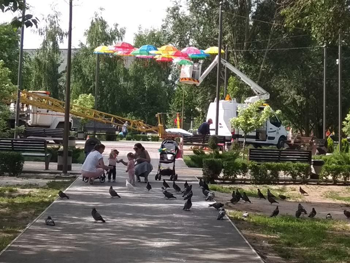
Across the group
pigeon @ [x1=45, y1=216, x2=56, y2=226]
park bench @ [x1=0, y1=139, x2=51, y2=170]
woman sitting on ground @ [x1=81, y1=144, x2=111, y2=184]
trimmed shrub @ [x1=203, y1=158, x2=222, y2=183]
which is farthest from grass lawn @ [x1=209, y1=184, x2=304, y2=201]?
pigeon @ [x1=45, y1=216, x2=56, y2=226]

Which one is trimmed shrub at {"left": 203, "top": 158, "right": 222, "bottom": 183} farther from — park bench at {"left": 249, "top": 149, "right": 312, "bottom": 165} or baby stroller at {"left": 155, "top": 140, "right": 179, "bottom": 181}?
park bench at {"left": 249, "top": 149, "right": 312, "bottom": 165}

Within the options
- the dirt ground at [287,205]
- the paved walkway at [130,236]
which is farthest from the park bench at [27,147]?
the paved walkway at [130,236]

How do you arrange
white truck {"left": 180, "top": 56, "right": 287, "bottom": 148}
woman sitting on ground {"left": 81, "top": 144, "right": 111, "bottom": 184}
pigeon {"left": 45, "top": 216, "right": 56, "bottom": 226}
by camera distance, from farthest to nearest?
white truck {"left": 180, "top": 56, "right": 287, "bottom": 148} < woman sitting on ground {"left": 81, "top": 144, "right": 111, "bottom": 184} < pigeon {"left": 45, "top": 216, "right": 56, "bottom": 226}

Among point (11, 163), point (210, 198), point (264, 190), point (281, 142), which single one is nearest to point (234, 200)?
point (210, 198)

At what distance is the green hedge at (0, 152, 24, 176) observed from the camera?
20.0 meters

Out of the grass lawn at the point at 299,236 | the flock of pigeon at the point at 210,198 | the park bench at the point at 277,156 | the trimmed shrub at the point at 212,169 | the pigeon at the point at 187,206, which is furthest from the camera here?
the park bench at the point at 277,156

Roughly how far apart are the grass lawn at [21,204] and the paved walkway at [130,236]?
239 millimetres

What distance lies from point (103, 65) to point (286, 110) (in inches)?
688

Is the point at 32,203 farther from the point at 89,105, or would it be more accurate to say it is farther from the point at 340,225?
the point at 89,105

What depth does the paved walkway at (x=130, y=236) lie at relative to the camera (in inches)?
358

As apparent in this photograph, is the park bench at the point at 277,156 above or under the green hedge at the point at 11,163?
above

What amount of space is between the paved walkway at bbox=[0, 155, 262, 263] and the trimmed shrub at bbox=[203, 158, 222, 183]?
5266mm

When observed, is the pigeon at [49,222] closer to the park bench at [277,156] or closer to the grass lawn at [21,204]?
the grass lawn at [21,204]

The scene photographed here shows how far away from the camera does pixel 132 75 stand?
2825 inches
